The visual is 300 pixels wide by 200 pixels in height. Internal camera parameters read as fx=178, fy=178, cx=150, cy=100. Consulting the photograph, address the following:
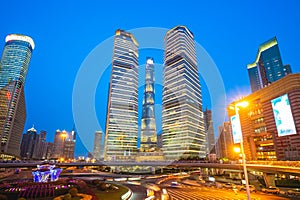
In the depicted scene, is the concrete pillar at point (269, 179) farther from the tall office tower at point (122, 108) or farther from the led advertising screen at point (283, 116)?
the tall office tower at point (122, 108)

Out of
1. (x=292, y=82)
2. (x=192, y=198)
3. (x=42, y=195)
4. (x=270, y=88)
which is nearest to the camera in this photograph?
(x=42, y=195)

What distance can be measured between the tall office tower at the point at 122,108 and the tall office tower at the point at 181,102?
109 ft

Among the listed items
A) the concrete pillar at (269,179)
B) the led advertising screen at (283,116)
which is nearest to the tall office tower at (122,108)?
the led advertising screen at (283,116)

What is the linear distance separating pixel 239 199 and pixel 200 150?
145345mm

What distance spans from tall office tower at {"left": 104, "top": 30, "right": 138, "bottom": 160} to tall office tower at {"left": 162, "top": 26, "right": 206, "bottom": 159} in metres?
33.2

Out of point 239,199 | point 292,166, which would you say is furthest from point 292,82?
point 239,199

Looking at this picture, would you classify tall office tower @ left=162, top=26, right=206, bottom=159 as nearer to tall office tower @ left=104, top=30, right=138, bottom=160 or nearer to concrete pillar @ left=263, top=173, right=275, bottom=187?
tall office tower @ left=104, top=30, right=138, bottom=160

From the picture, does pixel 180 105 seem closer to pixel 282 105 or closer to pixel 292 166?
pixel 282 105

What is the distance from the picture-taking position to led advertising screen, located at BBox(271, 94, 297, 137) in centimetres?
5969

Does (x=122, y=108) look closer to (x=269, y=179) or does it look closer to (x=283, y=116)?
(x=283, y=116)

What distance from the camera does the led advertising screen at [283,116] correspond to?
59691 mm

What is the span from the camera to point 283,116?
62094 mm

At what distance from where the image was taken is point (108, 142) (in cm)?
16638

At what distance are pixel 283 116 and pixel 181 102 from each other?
341 ft
